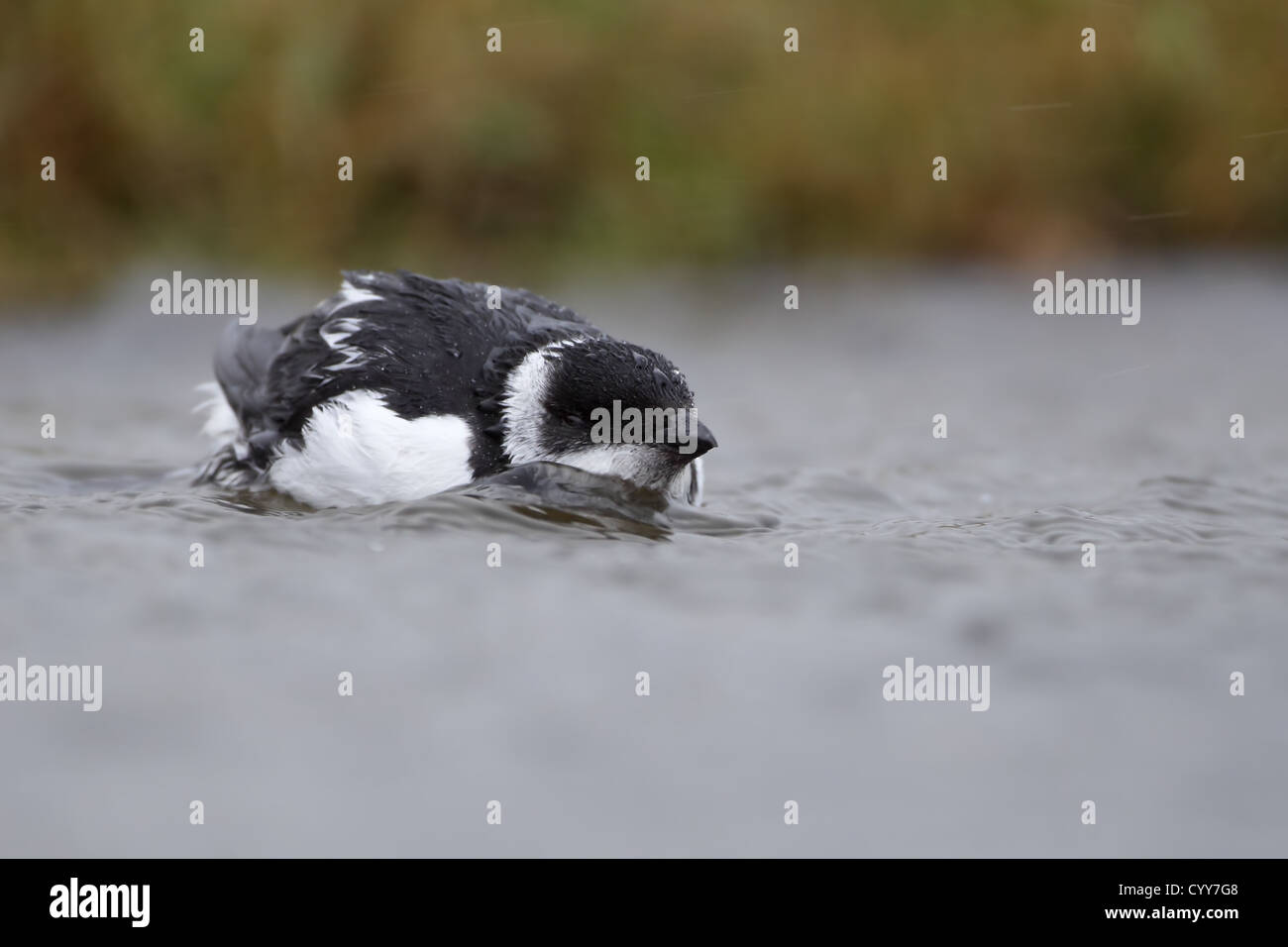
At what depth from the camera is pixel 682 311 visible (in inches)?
481

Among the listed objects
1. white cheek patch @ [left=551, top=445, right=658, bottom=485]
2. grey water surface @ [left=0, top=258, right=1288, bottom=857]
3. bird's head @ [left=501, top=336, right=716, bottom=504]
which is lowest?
grey water surface @ [left=0, top=258, right=1288, bottom=857]

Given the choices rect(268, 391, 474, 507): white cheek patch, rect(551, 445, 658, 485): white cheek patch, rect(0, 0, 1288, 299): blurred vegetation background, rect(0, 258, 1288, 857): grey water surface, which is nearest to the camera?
rect(0, 258, 1288, 857): grey water surface

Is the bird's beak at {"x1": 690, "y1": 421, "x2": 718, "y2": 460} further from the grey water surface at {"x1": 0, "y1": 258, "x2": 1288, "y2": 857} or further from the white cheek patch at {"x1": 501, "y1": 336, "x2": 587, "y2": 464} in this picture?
the white cheek patch at {"x1": 501, "y1": 336, "x2": 587, "y2": 464}

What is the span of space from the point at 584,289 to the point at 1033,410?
13.7 ft

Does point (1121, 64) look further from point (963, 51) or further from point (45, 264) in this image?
point (45, 264)

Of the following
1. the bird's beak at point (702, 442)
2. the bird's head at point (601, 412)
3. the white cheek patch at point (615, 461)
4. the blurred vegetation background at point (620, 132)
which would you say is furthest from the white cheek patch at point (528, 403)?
the blurred vegetation background at point (620, 132)

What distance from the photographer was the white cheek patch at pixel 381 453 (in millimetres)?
6055

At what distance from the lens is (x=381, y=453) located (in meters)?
6.05

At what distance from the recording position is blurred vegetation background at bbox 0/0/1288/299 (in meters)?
11.9

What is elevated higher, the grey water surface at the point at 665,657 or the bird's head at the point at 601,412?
the bird's head at the point at 601,412

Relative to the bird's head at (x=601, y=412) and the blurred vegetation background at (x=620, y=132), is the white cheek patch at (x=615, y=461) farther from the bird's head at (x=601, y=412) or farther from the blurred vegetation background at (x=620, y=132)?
the blurred vegetation background at (x=620, y=132)

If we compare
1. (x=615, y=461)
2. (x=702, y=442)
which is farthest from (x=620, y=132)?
(x=702, y=442)

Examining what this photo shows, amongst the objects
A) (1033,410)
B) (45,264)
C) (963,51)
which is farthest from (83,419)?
(963,51)

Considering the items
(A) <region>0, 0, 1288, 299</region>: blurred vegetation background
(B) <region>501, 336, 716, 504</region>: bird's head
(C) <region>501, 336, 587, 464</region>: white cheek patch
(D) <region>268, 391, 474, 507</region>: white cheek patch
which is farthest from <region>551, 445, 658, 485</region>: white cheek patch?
(A) <region>0, 0, 1288, 299</region>: blurred vegetation background
